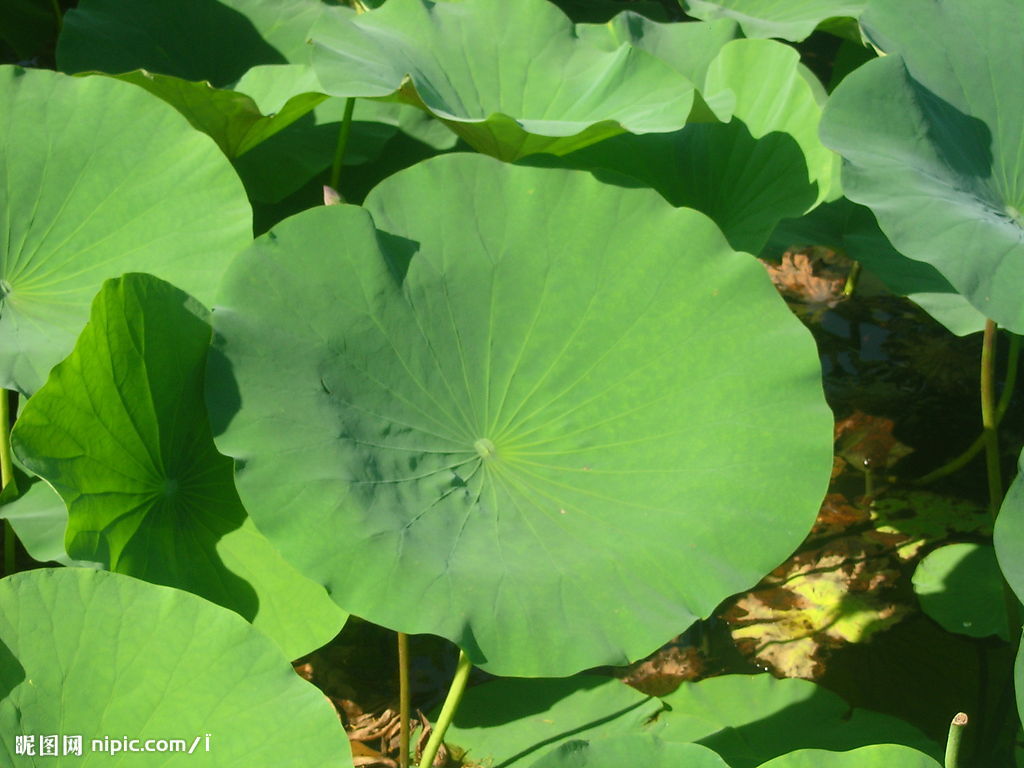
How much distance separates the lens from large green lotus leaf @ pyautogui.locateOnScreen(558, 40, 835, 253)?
1.93 metres

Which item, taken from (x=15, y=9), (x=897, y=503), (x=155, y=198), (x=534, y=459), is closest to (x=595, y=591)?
(x=534, y=459)

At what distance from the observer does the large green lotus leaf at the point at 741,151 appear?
1926mm

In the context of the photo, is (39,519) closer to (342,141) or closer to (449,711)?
(449,711)

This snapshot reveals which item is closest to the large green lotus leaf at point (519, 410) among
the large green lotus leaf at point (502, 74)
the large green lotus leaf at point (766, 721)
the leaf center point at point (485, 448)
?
the leaf center point at point (485, 448)

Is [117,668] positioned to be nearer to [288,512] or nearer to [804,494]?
[288,512]

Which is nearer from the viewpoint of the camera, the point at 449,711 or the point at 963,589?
the point at 449,711

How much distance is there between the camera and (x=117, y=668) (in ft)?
3.95

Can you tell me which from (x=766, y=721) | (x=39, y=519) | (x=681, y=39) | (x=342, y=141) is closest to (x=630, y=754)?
(x=766, y=721)

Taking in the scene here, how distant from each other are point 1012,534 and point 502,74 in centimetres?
121

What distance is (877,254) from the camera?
2.09m

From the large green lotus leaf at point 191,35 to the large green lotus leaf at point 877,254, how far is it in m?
1.20

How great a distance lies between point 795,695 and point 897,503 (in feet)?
2.11

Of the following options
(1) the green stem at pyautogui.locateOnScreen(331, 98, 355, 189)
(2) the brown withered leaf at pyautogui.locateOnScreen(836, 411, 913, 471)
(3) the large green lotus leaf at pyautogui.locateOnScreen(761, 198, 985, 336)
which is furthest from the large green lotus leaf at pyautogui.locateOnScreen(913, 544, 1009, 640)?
(1) the green stem at pyautogui.locateOnScreen(331, 98, 355, 189)

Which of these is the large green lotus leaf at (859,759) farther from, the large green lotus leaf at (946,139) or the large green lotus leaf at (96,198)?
the large green lotus leaf at (96,198)
